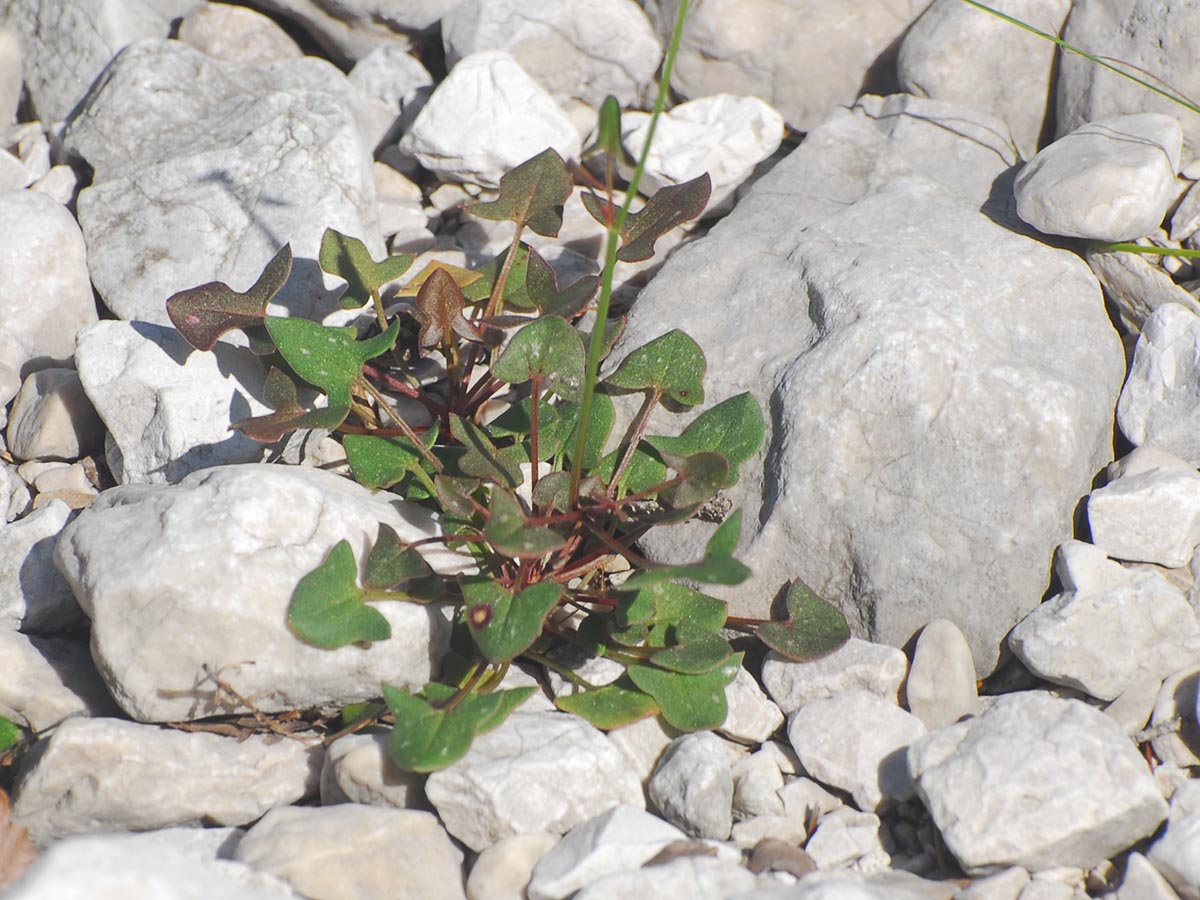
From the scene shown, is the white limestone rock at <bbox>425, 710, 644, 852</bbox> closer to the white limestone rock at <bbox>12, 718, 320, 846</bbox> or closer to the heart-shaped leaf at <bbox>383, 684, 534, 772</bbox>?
the heart-shaped leaf at <bbox>383, 684, 534, 772</bbox>

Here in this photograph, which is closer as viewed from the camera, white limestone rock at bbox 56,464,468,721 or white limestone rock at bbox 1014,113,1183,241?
white limestone rock at bbox 56,464,468,721

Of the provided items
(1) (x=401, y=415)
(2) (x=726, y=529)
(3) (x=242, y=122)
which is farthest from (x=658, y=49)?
(2) (x=726, y=529)

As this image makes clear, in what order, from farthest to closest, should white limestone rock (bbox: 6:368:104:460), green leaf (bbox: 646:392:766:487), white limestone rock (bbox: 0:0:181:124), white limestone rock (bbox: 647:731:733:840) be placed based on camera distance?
white limestone rock (bbox: 0:0:181:124), white limestone rock (bbox: 6:368:104:460), green leaf (bbox: 646:392:766:487), white limestone rock (bbox: 647:731:733:840)

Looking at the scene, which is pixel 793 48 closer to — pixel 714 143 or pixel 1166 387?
pixel 714 143

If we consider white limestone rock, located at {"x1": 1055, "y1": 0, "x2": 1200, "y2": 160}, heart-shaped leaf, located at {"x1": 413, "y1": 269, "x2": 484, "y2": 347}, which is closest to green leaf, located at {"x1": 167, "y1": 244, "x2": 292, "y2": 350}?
heart-shaped leaf, located at {"x1": 413, "y1": 269, "x2": 484, "y2": 347}

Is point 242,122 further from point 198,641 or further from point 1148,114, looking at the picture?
point 1148,114

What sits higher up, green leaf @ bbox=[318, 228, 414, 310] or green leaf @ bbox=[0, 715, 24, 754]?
green leaf @ bbox=[318, 228, 414, 310]

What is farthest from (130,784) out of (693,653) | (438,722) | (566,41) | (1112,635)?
(566,41)
